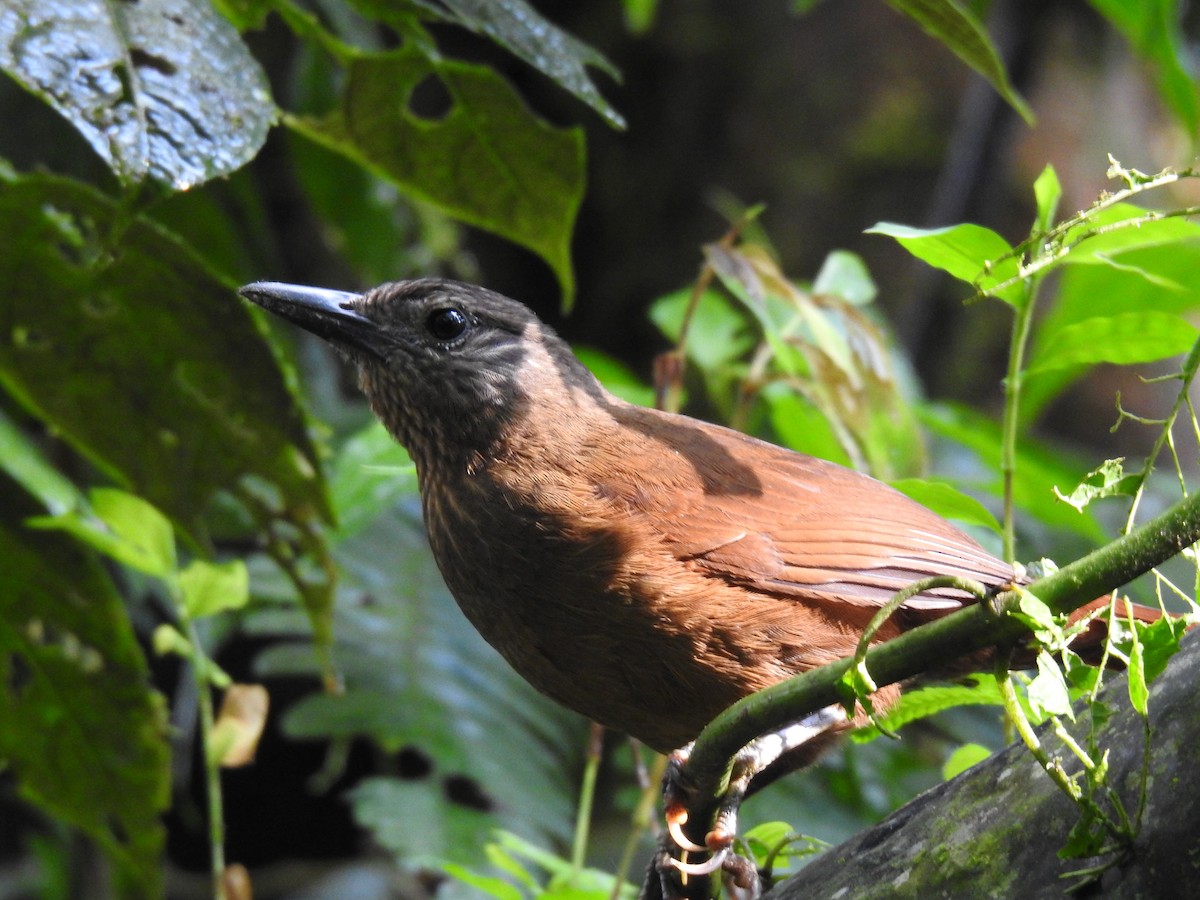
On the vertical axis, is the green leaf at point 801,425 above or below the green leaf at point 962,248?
below

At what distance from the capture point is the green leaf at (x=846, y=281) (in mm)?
2736

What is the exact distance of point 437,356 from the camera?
2426 mm

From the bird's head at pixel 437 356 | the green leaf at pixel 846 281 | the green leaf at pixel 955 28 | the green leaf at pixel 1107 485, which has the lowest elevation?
the bird's head at pixel 437 356

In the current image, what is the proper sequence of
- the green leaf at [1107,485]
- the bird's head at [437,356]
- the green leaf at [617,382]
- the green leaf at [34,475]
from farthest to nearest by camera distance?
the green leaf at [617,382] → the bird's head at [437,356] → the green leaf at [34,475] → the green leaf at [1107,485]

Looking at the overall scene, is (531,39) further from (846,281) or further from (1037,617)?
(1037,617)

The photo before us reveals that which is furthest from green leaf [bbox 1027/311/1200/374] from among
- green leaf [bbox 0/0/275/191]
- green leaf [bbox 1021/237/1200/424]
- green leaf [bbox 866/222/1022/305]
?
green leaf [bbox 0/0/275/191]

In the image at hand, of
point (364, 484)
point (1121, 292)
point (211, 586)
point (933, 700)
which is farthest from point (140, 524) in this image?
point (1121, 292)

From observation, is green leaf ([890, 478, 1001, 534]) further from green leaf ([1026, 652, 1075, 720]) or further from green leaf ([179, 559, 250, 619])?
green leaf ([179, 559, 250, 619])

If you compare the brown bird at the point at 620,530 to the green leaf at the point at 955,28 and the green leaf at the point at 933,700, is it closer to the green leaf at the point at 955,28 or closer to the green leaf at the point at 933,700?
the green leaf at the point at 933,700

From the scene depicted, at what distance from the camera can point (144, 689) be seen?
7.80 feet

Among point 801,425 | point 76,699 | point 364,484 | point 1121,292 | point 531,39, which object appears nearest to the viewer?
point 531,39

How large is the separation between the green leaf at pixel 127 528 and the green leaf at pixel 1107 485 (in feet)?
5.01

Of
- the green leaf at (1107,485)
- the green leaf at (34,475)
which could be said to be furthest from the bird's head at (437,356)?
the green leaf at (1107,485)

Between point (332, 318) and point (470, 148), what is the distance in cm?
40
